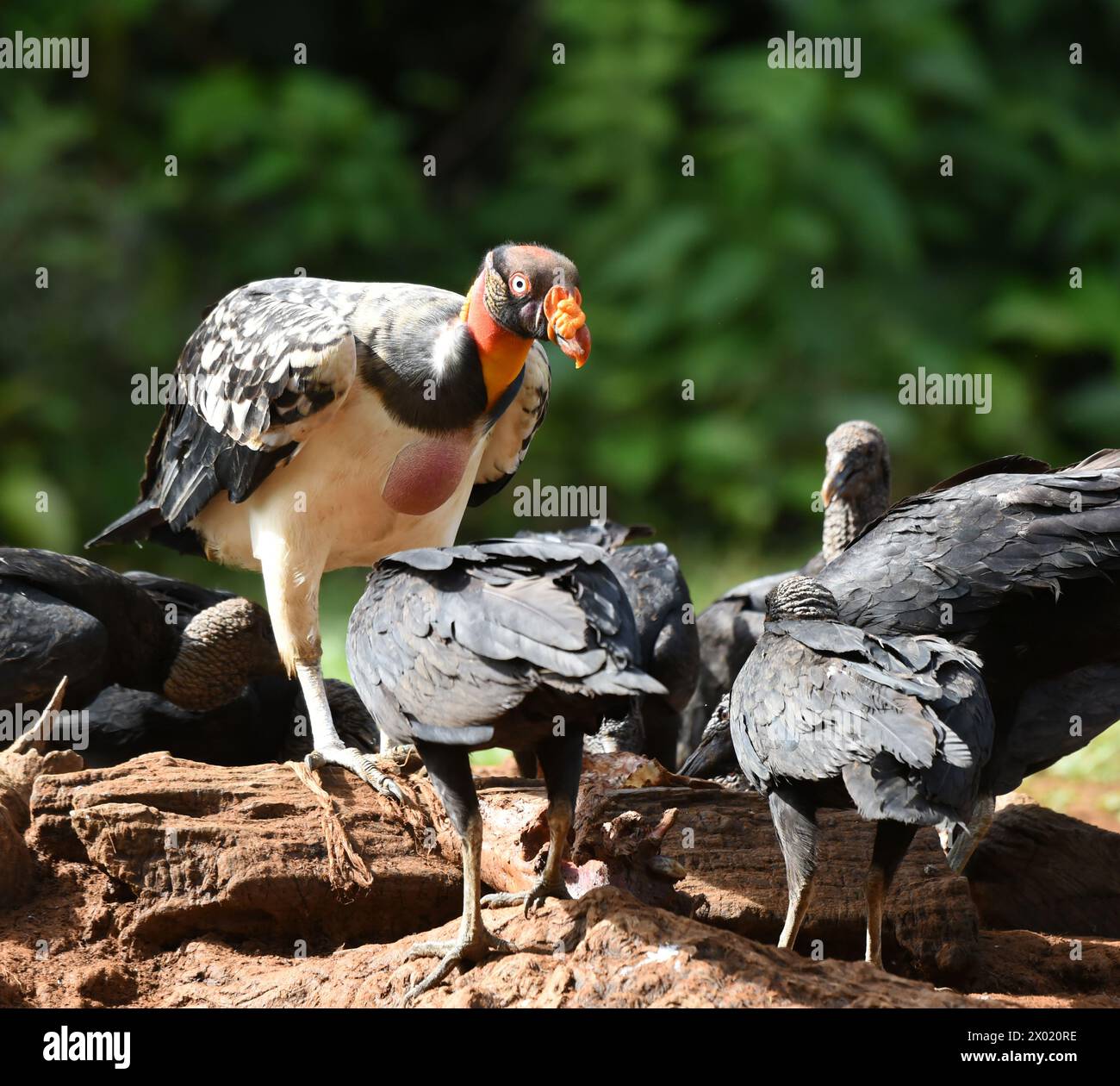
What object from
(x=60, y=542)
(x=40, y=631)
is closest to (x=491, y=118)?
(x=60, y=542)

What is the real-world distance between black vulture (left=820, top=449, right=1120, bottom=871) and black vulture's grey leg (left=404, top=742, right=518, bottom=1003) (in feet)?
4.65

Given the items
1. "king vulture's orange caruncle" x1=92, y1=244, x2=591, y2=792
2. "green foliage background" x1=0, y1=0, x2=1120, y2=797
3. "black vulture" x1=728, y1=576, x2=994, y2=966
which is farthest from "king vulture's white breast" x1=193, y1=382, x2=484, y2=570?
"green foliage background" x1=0, y1=0, x2=1120, y2=797

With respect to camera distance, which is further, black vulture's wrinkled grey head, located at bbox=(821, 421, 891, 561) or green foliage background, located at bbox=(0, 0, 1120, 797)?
green foliage background, located at bbox=(0, 0, 1120, 797)

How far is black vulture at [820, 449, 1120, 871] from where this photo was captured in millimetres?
4688

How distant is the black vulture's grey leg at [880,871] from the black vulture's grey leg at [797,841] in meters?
0.18

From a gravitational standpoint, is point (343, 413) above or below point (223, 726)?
above

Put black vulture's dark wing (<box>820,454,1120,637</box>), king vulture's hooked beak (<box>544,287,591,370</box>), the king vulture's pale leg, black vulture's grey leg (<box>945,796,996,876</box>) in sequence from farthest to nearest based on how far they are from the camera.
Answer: the king vulture's pale leg, black vulture's grey leg (<box>945,796,996,876</box>), king vulture's hooked beak (<box>544,287,591,370</box>), black vulture's dark wing (<box>820,454,1120,637</box>)

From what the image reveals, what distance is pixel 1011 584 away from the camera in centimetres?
468

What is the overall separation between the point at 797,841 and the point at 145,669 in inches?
107

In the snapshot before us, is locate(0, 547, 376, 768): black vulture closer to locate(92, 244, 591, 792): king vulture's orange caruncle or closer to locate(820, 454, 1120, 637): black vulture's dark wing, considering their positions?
locate(92, 244, 591, 792): king vulture's orange caruncle

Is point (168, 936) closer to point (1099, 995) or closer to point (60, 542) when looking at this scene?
point (1099, 995)

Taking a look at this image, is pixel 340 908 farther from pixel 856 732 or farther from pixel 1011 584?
pixel 1011 584

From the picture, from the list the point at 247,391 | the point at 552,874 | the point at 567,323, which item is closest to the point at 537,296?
the point at 567,323

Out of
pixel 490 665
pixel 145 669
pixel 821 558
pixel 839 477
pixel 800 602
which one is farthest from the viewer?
pixel 839 477
